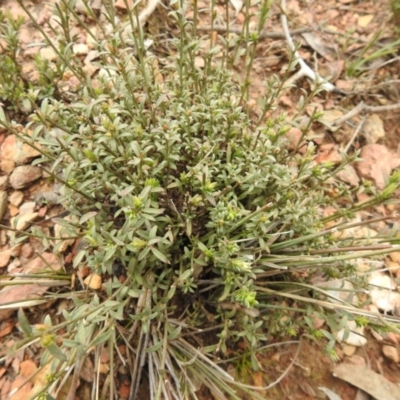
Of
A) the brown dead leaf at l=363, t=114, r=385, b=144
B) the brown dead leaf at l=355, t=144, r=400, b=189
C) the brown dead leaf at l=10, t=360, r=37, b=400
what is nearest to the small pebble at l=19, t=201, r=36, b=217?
the brown dead leaf at l=10, t=360, r=37, b=400

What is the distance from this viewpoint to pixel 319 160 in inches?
102

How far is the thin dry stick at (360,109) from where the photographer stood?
267 centimetres

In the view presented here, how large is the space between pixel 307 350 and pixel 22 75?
2.15m

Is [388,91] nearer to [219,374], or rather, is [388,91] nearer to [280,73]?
[280,73]

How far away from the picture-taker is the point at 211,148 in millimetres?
1725

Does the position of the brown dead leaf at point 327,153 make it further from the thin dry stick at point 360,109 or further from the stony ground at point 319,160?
the thin dry stick at point 360,109

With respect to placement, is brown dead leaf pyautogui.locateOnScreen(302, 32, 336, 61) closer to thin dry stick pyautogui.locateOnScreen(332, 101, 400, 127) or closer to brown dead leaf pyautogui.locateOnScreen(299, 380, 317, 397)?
thin dry stick pyautogui.locateOnScreen(332, 101, 400, 127)

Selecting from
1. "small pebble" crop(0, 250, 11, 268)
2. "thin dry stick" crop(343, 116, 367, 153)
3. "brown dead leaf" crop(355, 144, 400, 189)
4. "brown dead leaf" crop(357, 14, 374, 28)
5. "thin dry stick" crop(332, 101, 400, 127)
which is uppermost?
"brown dead leaf" crop(357, 14, 374, 28)

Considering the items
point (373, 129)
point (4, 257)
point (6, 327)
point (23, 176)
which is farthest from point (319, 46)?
point (6, 327)

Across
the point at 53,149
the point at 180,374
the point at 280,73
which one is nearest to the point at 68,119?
the point at 53,149

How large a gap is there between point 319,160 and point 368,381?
128 centimetres

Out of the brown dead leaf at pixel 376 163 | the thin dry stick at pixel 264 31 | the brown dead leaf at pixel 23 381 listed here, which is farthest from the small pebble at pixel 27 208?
the brown dead leaf at pixel 376 163

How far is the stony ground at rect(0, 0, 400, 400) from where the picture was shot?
1.93 m

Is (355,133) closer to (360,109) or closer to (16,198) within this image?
(360,109)
